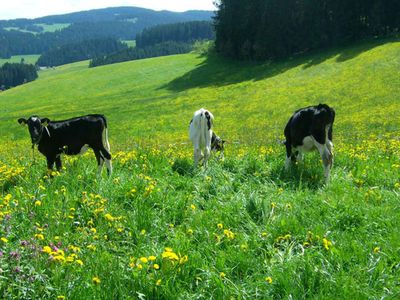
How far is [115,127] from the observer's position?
115 feet

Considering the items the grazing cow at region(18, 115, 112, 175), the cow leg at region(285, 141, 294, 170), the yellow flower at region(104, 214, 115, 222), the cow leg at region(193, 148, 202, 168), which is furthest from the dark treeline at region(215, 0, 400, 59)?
the yellow flower at region(104, 214, 115, 222)

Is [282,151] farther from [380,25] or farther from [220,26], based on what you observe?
[220,26]

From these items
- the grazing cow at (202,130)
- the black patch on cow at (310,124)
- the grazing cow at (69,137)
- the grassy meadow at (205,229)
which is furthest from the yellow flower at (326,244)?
the grazing cow at (202,130)

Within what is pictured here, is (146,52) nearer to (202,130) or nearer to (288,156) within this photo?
(202,130)

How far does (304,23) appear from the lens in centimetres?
6091

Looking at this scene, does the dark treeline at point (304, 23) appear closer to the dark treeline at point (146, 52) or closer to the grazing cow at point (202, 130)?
the grazing cow at point (202, 130)

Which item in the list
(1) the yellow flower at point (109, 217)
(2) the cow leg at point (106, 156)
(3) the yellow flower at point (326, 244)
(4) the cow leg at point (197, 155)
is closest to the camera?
(3) the yellow flower at point (326, 244)

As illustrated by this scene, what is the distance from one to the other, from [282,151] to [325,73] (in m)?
36.7

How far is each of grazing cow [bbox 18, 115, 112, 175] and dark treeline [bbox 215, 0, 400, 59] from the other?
2118 inches

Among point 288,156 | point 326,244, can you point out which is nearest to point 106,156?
point 288,156

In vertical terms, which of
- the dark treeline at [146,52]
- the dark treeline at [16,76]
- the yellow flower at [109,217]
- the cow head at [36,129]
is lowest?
the dark treeline at [16,76]

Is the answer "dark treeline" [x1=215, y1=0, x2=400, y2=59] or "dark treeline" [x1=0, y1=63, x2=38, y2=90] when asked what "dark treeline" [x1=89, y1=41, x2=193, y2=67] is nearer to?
"dark treeline" [x1=0, y1=63, x2=38, y2=90]

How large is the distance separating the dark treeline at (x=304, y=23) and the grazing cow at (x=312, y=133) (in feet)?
177

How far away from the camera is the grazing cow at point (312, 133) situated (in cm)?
912
